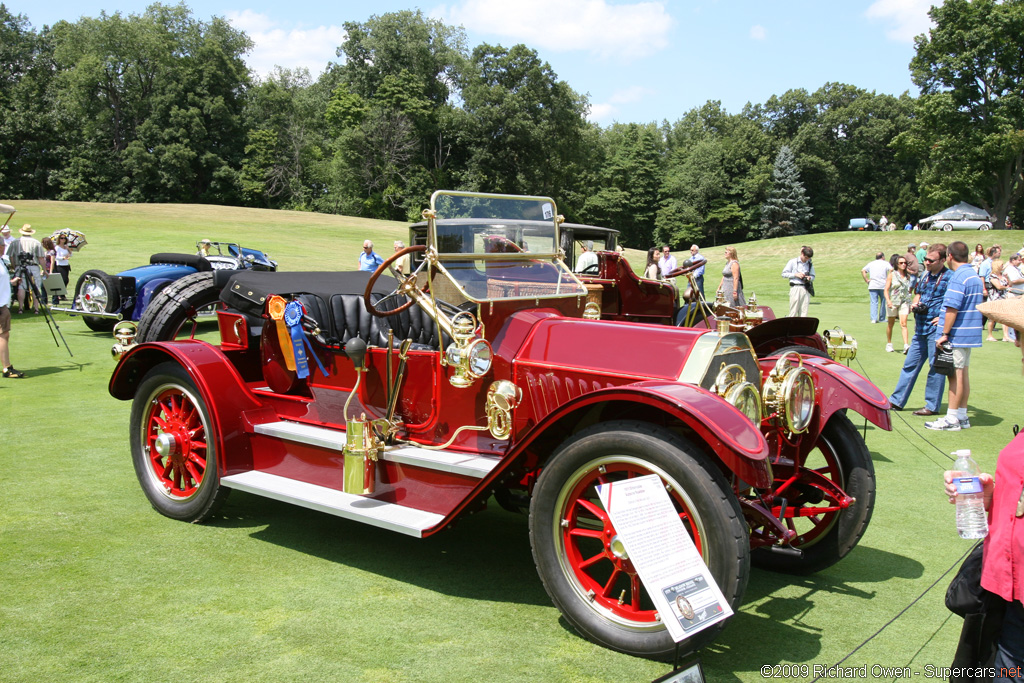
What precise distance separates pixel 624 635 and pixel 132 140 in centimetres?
5824

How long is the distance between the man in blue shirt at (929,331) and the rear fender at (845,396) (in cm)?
414

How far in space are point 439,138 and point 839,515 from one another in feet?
164

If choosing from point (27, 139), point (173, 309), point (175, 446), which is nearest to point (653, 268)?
point (173, 309)

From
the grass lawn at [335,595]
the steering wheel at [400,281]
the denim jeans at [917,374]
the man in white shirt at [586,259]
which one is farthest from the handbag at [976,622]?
the man in white shirt at [586,259]

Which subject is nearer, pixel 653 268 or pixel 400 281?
pixel 400 281

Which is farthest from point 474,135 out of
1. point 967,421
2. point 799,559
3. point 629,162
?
point 799,559

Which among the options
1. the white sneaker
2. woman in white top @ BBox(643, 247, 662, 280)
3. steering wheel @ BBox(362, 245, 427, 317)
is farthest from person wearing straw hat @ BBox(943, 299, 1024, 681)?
woman in white top @ BBox(643, 247, 662, 280)

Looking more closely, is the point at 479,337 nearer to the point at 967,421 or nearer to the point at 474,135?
the point at 967,421

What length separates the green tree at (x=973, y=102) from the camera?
40.0 meters

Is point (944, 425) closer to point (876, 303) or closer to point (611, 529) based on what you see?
point (611, 529)

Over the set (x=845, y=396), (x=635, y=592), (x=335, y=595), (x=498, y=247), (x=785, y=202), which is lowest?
(x=335, y=595)

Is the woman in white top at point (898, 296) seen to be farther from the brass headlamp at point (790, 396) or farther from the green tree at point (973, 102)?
the green tree at point (973, 102)

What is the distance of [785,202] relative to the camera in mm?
53000

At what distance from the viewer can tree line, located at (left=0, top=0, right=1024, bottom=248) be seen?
42406 millimetres
